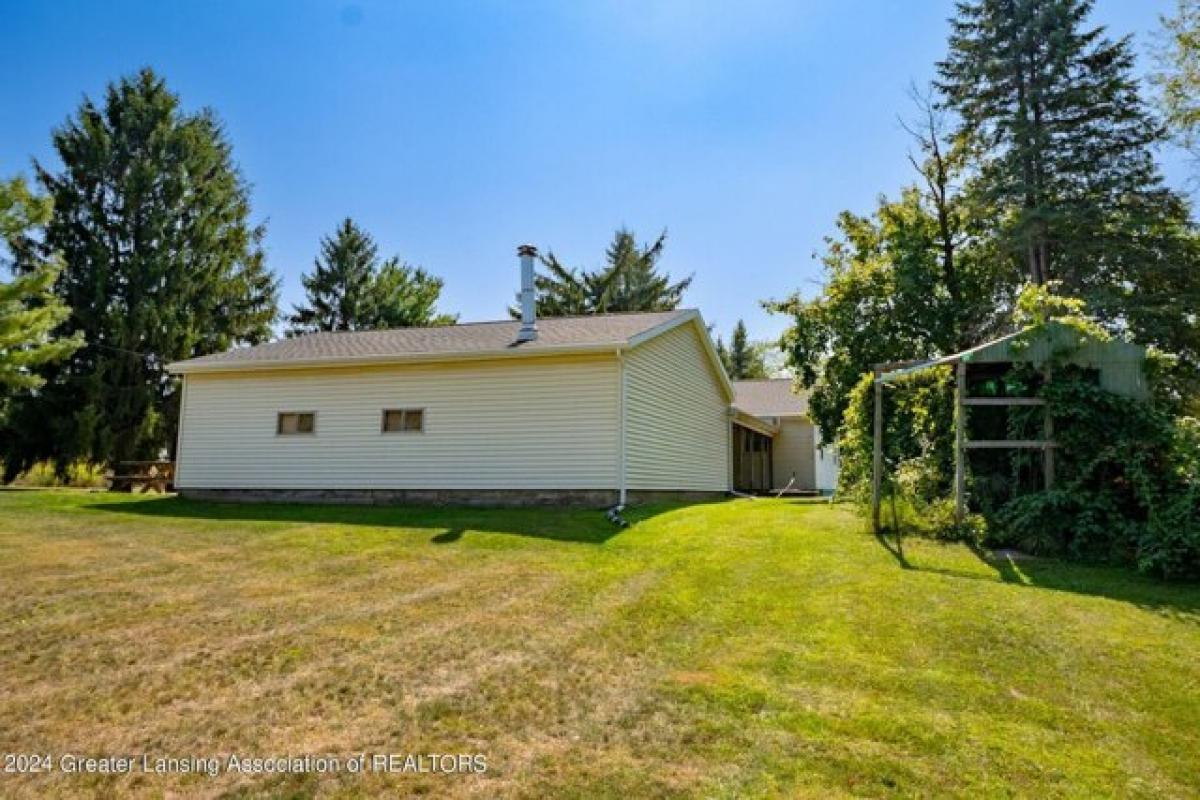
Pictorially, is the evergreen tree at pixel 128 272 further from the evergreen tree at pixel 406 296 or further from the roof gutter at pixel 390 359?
the roof gutter at pixel 390 359

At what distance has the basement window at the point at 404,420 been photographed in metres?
13.4

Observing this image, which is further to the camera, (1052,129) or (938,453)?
(1052,129)

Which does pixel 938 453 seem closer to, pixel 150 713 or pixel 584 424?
pixel 584 424

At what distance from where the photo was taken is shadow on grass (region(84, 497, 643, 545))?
9.54 metres

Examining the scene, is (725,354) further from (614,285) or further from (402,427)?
(402,427)

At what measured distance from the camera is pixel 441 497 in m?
13.0

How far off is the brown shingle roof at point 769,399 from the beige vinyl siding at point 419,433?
38.4ft

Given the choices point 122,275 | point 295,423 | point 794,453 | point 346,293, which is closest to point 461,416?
point 295,423

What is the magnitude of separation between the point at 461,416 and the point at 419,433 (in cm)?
100

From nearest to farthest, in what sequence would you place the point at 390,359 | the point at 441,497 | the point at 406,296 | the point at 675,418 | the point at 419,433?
the point at 441,497 → the point at 390,359 → the point at 419,433 → the point at 675,418 → the point at 406,296

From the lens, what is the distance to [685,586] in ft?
21.3

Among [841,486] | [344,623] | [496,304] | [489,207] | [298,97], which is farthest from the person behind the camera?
[496,304]

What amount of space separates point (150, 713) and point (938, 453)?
8923 millimetres

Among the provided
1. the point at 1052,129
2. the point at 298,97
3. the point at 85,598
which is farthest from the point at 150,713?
the point at 1052,129
